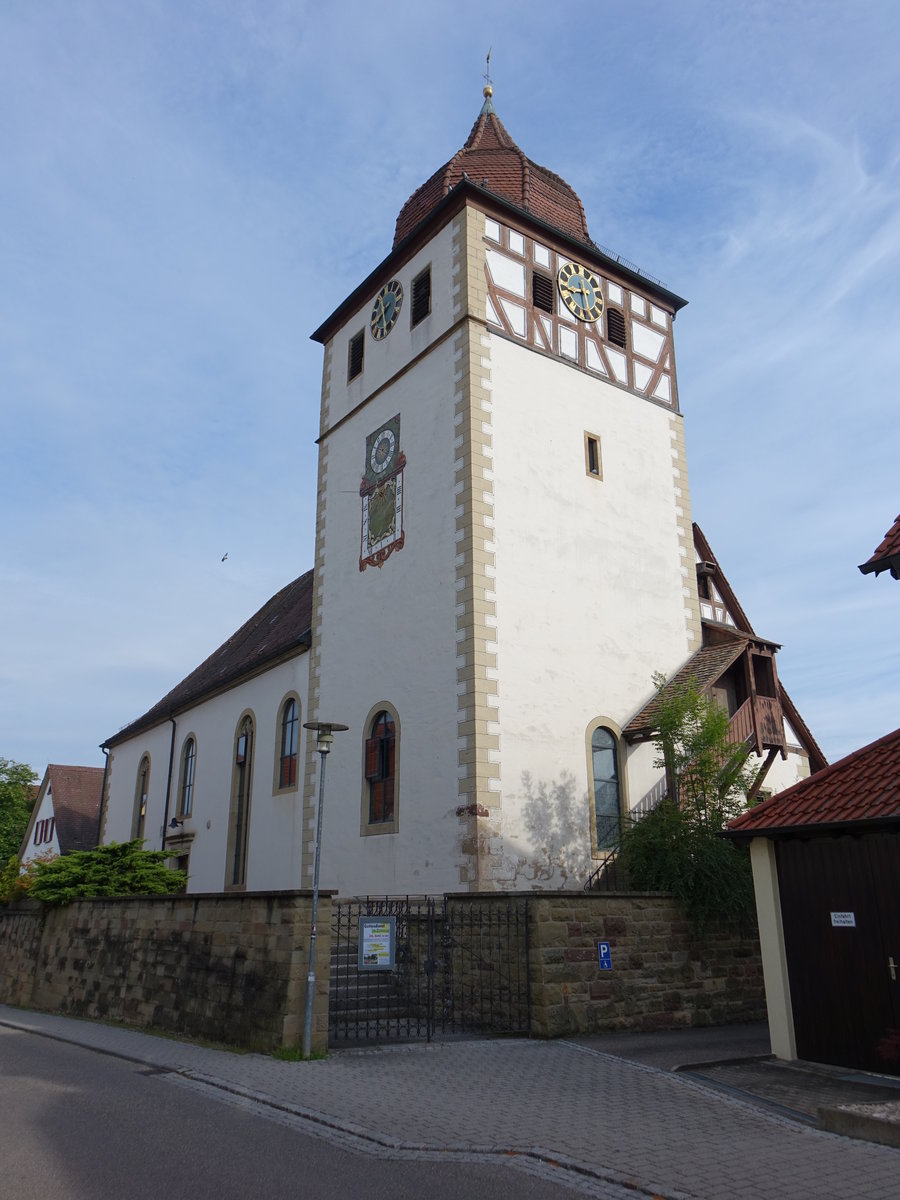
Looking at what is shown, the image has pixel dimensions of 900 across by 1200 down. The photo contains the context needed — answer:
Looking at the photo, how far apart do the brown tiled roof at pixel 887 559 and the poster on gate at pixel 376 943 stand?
6372 millimetres

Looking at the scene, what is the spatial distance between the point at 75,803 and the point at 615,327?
29.7 m

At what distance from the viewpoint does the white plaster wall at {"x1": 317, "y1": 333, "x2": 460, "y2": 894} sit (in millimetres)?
15781

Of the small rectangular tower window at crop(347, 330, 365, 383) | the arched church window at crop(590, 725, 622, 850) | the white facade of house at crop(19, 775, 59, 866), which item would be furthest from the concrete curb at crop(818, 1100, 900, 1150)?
the white facade of house at crop(19, 775, 59, 866)

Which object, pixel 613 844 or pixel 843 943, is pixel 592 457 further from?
pixel 843 943

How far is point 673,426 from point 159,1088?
16033 mm

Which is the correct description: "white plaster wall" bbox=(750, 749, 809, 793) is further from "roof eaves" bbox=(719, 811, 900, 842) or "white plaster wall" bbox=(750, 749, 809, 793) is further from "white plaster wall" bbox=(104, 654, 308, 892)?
"white plaster wall" bbox=(104, 654, 308, 892)

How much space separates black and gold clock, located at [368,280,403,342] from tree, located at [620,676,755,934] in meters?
9.54

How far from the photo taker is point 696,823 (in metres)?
15.0

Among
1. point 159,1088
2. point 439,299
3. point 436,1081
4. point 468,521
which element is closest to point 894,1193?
point 436,1081

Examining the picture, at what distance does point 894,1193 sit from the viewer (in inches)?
225

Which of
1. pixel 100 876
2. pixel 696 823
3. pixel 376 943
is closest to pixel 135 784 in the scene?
A: pixel 100 876

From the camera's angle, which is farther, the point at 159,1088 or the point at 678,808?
the point at 678,808

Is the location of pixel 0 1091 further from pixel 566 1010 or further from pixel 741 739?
pixel 741 739

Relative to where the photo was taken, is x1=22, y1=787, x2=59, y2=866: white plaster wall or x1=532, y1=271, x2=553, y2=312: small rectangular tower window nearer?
x1=532, y1=271, x2=553, y2=312: small rectangular tower window
